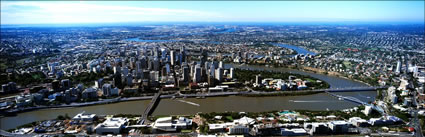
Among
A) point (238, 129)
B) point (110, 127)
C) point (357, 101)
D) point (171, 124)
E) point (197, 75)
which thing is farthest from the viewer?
point (197, 75)

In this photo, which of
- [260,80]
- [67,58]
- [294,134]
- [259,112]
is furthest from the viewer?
[67,58]

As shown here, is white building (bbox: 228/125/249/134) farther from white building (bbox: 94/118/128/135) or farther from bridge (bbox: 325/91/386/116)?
bridge (bbox: 325/91/386/116)

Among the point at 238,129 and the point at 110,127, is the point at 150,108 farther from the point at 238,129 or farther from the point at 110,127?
the point at 238,129

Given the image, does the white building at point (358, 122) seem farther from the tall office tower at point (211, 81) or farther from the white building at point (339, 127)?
the tall office tower at point (211, 81)

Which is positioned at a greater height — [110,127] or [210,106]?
[210,106]

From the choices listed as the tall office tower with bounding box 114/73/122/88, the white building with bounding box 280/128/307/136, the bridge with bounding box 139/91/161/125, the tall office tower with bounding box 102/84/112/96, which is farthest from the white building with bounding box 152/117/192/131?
the tall office tower with bounding box 114/73/122/88

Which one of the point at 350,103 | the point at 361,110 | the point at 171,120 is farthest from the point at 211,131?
the point at 350,103

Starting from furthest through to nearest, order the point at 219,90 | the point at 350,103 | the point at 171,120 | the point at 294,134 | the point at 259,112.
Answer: the point at 219,90
the point at 350,103
the point at 259,112
the point at 171,120
the point at 294,134

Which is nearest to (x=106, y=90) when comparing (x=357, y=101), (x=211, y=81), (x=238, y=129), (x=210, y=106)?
(x=210, y=106)

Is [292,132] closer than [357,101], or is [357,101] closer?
[292,132]

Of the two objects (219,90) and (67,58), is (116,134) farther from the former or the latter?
(67,58)

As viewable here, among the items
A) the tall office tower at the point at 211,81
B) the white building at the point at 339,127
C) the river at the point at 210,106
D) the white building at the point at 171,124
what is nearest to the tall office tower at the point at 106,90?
the river at the point at 210,106
